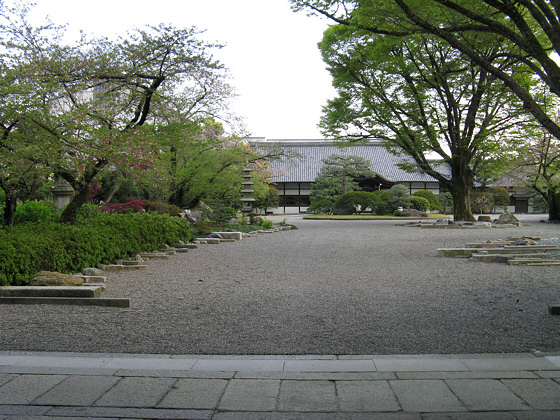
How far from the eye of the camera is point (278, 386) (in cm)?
298

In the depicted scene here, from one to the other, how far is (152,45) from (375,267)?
20.4ft

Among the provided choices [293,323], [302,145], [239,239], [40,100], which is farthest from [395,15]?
[302,145]

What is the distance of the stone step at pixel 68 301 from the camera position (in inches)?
200

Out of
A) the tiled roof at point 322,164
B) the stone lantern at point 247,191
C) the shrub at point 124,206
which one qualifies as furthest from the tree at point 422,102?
the tiled roof at point 322,164

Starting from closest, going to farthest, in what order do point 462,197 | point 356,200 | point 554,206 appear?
point 462,197 → point 554,206 → point 356,200

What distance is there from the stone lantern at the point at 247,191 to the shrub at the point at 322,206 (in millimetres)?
11402

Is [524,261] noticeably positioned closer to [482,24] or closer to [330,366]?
[482,24]

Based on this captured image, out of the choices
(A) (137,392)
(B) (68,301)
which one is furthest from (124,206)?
(A) (137,392)

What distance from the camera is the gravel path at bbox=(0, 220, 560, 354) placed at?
3.84 metres

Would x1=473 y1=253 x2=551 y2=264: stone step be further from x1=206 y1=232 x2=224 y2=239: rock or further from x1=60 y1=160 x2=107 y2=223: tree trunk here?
x1=206 y1=232 x2=224 y2=239: rock

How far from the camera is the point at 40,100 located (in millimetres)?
7141

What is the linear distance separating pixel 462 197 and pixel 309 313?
18.0 metres

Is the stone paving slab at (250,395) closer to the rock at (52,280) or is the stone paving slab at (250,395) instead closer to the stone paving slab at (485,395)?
the stone paving slab at (485,395)

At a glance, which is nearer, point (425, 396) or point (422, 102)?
point (425, 396)
